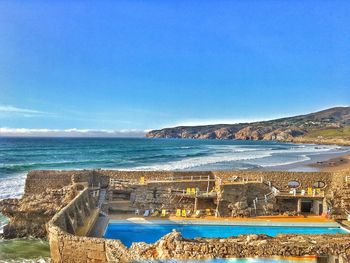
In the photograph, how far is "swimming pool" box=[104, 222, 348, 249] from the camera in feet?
68.1

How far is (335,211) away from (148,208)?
12.1 metres

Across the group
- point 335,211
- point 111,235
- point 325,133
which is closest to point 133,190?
point 111,235

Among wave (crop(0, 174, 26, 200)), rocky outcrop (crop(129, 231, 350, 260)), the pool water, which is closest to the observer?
the pool water

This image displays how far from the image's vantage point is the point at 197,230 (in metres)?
21.6

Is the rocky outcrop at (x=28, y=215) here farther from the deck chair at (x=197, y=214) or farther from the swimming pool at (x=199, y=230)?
the deck chair at (x=197, y=214)

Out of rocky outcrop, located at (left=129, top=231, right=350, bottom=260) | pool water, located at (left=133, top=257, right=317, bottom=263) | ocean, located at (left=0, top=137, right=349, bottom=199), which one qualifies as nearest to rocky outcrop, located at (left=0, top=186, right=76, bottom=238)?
ocean, located at (left=0, top=137, right=349, bottom=199)

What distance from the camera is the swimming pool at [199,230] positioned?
68.1 feet

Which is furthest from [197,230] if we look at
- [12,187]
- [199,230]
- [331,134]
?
[331,134]

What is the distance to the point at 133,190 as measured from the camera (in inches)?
1002

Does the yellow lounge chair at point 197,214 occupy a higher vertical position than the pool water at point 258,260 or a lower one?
lower

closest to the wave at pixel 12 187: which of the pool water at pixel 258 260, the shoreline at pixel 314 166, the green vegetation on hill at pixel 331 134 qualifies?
the pool water at pixel 258 260

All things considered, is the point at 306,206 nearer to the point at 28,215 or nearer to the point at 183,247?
the point at 183,247

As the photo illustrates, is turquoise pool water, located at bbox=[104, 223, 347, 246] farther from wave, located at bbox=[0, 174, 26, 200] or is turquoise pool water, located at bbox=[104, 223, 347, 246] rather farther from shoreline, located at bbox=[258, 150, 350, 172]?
shoreline, located at bbox=[258, 150, 350, 172]

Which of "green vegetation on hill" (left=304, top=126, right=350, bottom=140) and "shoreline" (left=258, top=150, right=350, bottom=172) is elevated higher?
"green vegetation on hill" (left=304, top=126, right=350, bottom=140)
